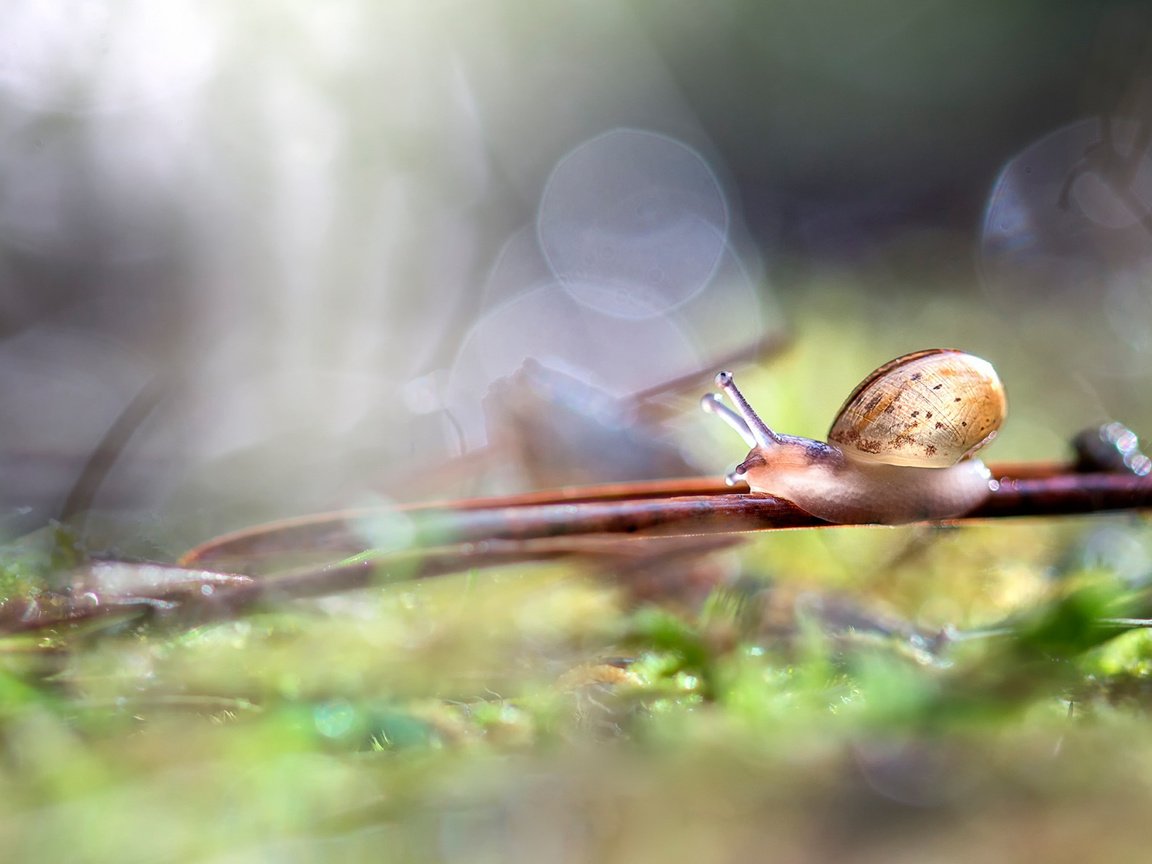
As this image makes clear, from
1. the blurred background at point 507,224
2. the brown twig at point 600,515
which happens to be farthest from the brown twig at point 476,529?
the blurred background at point 507,224

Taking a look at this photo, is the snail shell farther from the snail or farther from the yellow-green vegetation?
the yellow-green vegetation

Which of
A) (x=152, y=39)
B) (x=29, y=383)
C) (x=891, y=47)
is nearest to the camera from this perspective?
(x=29, y=383)

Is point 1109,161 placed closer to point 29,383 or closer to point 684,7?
point 684,7

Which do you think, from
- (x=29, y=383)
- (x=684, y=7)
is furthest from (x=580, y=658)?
(x=684, y=7)

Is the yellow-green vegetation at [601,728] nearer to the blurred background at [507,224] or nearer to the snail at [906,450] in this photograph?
the snail at [906,450]

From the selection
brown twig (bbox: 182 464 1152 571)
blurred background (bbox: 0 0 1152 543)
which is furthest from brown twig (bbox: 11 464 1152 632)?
blurred background (bbox: 0 0 1152 543)
